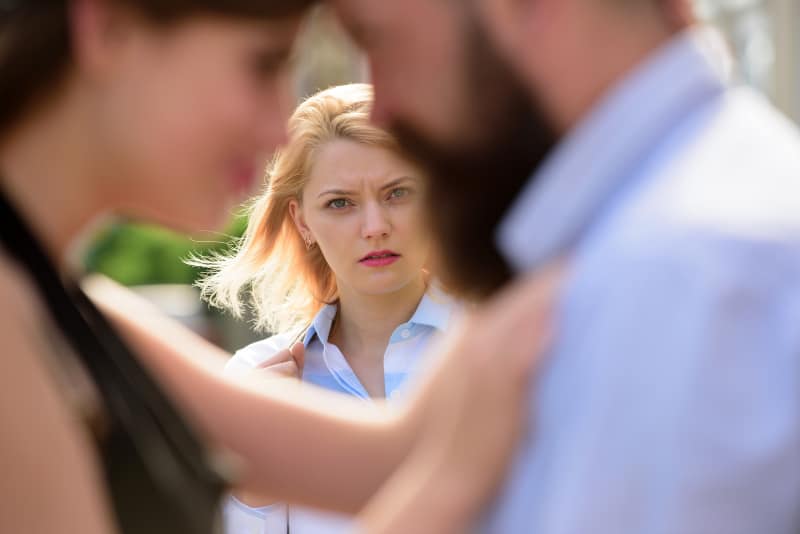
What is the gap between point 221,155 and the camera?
1998 millimetres

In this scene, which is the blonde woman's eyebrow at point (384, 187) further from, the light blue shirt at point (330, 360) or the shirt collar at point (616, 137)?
the shirt collar at point (616, 137)

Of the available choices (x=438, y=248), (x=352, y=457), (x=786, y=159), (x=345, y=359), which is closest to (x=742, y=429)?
(x=786, y=159)

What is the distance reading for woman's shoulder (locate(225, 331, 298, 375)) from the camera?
412 centimetres

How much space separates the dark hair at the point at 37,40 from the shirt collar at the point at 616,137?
569 mm

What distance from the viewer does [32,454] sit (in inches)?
67.0

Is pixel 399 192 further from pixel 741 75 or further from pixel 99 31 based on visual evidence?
pixel 741 75

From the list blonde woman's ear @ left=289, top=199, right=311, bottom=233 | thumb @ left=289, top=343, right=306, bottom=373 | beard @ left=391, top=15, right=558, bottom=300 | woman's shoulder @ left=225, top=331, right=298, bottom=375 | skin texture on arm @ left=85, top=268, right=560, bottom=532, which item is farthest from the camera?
blonde woman's ear @ left=289, top=199, right=311, bottom=233

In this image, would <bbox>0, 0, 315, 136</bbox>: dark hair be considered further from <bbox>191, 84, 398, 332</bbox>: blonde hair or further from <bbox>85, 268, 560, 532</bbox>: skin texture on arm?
<bbox>191, 84, 398, 332</bbox>: blonde hair

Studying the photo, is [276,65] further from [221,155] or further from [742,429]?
[742,429]

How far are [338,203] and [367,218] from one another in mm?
161

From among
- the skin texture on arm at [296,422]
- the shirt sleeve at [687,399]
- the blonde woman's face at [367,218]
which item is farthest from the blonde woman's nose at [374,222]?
the shirt sleeve at [687,399]

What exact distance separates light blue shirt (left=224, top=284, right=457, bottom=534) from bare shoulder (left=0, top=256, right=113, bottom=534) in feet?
7.33

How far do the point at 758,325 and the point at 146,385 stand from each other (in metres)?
1.02

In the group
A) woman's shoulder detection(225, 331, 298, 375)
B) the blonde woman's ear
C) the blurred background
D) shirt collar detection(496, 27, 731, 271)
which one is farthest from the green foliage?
shirt collar detection(496, 27, 731, 271)
